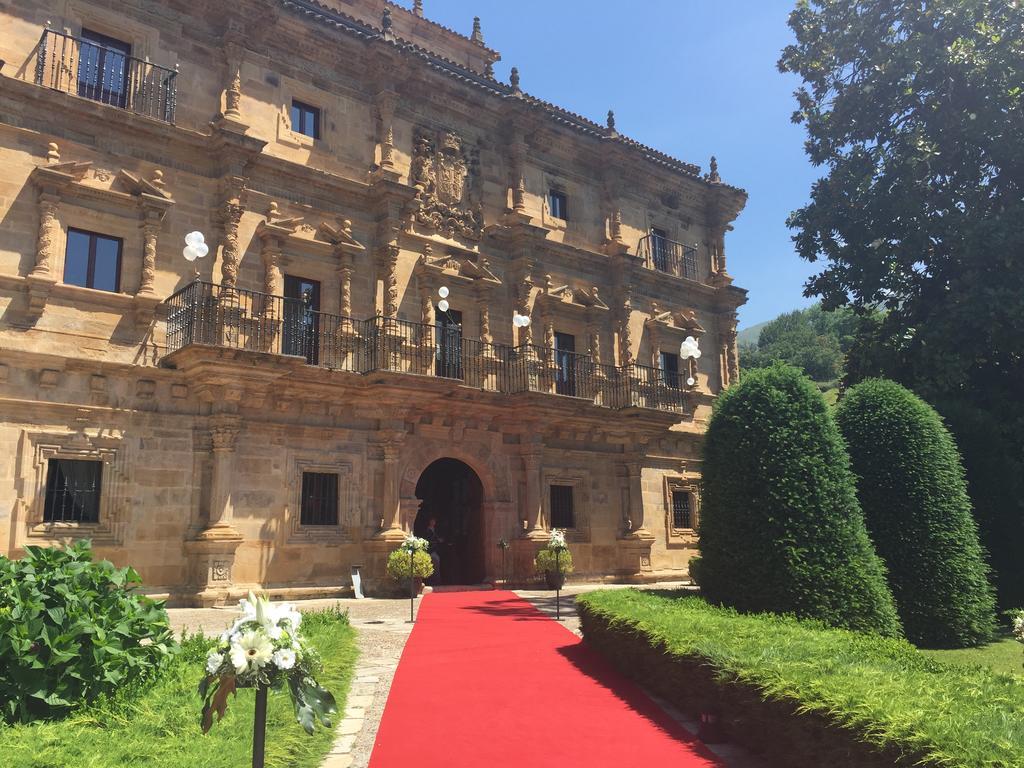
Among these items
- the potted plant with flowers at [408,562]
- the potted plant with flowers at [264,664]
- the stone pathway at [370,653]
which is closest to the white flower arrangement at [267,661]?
the potted plant with flowers at [264,664]

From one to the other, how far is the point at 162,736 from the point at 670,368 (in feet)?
68.0

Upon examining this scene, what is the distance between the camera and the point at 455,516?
2030cm

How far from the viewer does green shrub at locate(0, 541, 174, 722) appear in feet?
18.1

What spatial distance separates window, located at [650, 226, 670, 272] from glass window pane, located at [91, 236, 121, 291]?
15.4 meters

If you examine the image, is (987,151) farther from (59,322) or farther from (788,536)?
(59,322)

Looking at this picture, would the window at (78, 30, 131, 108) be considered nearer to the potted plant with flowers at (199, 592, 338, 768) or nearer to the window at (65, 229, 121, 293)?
the window at (65, 229, 121, 293)

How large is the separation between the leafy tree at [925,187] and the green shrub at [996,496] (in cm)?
167

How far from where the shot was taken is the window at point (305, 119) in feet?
57.6

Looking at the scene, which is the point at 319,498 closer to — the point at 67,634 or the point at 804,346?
the point at 67,634

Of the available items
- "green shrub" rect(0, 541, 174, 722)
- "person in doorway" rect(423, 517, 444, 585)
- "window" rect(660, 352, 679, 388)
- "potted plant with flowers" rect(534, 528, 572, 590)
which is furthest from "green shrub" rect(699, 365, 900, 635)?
"window" rect(660, 352, 679, 388)

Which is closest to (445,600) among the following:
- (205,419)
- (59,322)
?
(205,419)

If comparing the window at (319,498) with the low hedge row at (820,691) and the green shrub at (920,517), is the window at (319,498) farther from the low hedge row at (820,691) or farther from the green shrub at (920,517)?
the green shrub at (920,517)

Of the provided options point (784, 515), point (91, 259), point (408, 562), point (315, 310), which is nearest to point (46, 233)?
point (91, 259)

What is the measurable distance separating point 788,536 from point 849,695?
490cm
